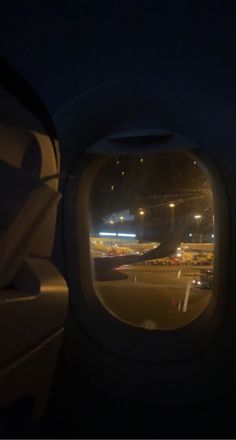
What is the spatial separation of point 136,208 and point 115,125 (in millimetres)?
1105

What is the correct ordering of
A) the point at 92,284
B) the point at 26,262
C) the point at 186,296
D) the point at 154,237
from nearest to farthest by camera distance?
1. the point at 26,262
2. the point at 92,284
3. the point at 186,296
4. the point at 154,237

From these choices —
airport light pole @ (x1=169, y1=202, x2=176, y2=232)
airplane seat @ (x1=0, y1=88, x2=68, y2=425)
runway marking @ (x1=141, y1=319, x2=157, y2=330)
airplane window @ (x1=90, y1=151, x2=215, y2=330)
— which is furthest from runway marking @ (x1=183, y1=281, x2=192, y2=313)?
airplane seat @ (x1=0, y1=88, x2=68, y2=425)

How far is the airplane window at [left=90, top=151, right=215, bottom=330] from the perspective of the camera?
395cm

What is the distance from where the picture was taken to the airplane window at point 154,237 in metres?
3.95

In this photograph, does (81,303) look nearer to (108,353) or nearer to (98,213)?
(108,353)

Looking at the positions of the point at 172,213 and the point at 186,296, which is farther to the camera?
the point at 172,213

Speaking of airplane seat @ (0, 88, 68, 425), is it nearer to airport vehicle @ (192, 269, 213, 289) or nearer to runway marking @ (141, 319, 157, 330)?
runway marking @ (141, 319, 157, 330)

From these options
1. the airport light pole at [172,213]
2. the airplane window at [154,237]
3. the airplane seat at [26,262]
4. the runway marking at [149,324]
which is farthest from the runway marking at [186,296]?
the airplane seat at [26,262]

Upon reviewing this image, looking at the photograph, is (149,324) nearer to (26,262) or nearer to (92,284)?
(92,284)

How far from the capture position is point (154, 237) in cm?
461

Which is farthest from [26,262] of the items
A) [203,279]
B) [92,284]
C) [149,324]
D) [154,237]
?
[154,237]

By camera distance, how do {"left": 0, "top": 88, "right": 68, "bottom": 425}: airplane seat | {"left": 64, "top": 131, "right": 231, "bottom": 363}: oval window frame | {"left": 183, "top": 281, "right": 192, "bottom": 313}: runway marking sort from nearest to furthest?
1. {"left": 0, "top": 88, "right": 68, "bottom": 425}: airplane seat
2. {"left": 64, "top": 131, "right": 231, "bottom": 363}: oval window frame
3. {"left": 183, "top": 281, "right": 192, "bottom": 313}: runway marking

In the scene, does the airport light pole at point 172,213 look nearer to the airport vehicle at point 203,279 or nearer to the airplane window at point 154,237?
the airplane window at point 154,237

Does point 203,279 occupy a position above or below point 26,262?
below
